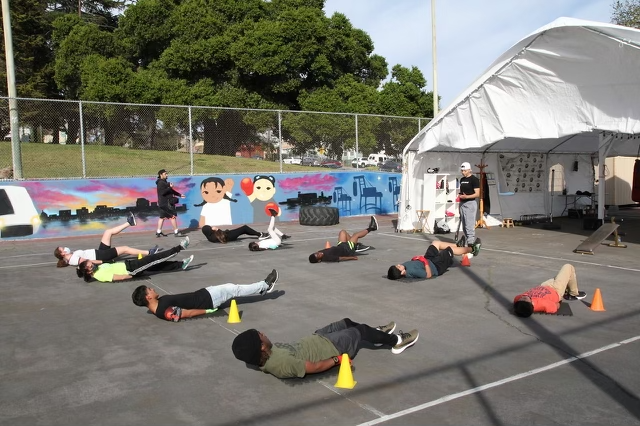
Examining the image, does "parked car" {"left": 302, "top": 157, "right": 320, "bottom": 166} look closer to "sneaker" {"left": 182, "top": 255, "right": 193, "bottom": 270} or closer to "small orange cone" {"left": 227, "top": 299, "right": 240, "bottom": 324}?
"sneaker" {"left": 182, "top": 255, "right": 193, "bottom": 270}

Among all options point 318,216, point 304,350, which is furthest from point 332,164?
point 304,350

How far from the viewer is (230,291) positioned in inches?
299

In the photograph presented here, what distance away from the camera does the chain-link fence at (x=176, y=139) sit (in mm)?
16484

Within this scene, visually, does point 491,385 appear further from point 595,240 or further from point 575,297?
point 595,240

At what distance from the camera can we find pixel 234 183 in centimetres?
1894

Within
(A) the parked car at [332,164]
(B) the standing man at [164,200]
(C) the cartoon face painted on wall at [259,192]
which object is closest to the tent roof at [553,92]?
(A) the parked car at [332,164]

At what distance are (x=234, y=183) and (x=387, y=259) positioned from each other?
8799mm

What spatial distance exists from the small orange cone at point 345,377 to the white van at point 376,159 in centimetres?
1785

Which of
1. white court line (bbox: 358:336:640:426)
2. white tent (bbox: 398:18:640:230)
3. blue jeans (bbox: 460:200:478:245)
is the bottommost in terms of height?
white court line (bbox: 358:336:640:426)

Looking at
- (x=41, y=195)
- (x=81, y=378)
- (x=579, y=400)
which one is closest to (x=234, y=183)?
(x=41, y=195)

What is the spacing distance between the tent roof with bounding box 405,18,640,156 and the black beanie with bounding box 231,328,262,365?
10.4 m

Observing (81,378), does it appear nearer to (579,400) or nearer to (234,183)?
(579,400)

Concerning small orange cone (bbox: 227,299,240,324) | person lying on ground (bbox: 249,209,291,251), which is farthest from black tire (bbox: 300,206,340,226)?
small orange cone (bbox: 227,299,240,324)

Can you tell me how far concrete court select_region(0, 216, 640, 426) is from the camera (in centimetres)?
450
